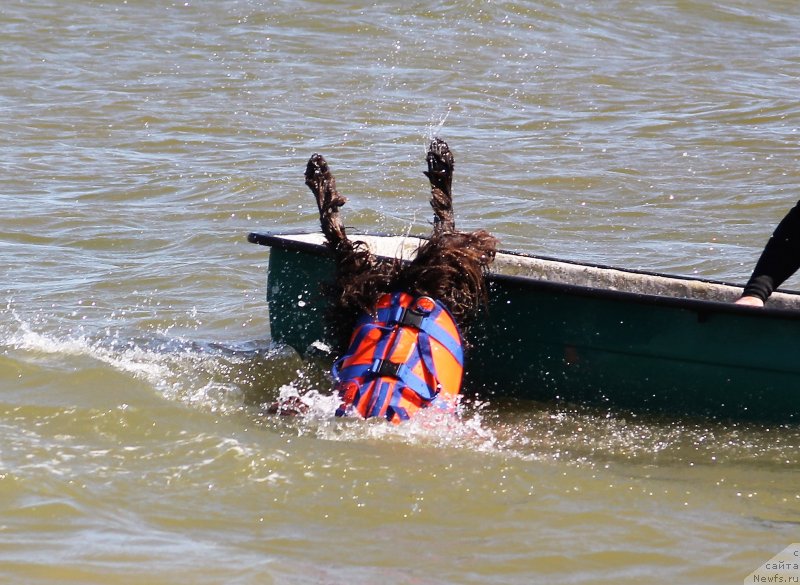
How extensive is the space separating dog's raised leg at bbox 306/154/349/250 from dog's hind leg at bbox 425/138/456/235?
604mm

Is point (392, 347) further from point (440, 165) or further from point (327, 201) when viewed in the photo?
point (440, 165)

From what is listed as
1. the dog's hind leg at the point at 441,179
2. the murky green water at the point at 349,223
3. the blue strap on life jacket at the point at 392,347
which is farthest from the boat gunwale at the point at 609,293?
the murky green water at the point at 349,223

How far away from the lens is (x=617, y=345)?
5668 mm

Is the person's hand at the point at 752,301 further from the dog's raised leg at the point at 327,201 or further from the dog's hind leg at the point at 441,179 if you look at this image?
the dog's raised leg at the point at 327,201

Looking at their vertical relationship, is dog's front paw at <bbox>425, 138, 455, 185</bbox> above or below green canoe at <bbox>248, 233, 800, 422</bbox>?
above

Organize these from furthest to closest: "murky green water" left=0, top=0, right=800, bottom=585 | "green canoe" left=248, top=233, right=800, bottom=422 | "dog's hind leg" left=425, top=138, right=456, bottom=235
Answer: "dog's hind leg" left=425, top=138, right=456, bottom=235, "green canoe" left=248, top=233, right=800, bottom=422, "murky green water" left=0, top=0, right=800, bottom=585

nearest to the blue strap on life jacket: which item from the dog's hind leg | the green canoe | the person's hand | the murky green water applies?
the murky green water

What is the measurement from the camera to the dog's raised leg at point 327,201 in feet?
18.7

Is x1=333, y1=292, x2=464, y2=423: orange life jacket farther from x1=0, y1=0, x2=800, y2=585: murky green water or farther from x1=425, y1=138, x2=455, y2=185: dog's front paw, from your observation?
x1=425, y1=138, x2=455, y2=185: dog's front paw

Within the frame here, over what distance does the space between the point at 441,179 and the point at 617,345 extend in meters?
1.25

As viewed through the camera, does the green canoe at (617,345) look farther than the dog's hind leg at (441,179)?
No

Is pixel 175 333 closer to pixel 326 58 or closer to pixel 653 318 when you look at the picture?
pixel 653 318

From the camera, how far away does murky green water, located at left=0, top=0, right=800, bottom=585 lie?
14.4 feet

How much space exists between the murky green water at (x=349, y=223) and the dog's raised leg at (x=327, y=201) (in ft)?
2.84
